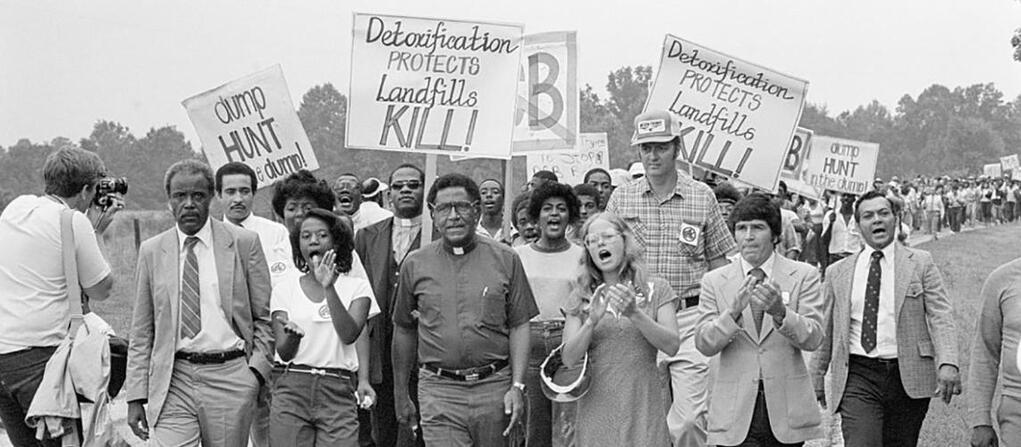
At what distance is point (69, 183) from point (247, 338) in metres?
1.34

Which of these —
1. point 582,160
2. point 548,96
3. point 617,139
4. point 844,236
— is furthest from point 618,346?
point 617,139

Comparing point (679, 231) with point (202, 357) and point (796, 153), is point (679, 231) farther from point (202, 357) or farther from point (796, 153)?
point (796, 153)

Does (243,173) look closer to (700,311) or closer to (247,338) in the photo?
(247,338)

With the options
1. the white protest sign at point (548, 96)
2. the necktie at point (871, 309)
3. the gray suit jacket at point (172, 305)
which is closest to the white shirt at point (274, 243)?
the gray suit jacket at point (172, 305)

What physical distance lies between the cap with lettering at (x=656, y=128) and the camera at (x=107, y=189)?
3.05 m

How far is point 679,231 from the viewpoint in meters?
7.25

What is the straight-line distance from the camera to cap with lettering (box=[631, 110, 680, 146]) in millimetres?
7125

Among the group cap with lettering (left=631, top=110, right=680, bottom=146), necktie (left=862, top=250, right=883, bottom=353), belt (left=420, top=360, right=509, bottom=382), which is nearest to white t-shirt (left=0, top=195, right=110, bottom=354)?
belt (left=420, top=360, right=509, bottom=382)


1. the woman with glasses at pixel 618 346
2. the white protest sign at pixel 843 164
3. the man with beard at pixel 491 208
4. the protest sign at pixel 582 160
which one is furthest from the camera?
the white protest sign at pixel 843 164

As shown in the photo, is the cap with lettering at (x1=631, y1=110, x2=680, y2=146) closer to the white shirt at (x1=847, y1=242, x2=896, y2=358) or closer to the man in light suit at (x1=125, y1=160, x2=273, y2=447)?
the white shirt at (x1=847, y1=242, x2=896, y2=358)

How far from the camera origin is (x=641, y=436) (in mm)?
6035

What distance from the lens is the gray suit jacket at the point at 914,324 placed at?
6727 millimetres

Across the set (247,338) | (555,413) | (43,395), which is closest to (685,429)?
(555,413)

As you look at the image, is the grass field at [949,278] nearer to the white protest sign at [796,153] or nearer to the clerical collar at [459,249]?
the white protest sign at [796,153]
